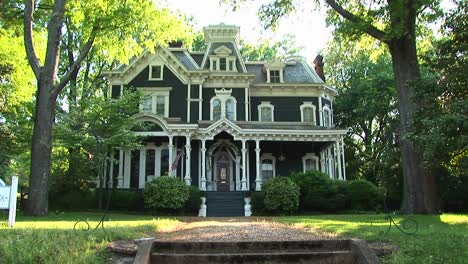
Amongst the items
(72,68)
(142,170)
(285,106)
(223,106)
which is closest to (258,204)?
(142,170)

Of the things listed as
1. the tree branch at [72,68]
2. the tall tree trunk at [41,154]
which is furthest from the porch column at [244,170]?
the tall tree trunk at [41,154]

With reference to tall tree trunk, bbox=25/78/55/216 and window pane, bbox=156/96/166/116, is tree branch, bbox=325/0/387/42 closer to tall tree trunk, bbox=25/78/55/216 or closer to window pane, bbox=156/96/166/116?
tall tree trunk, bbox=25/78/55/216

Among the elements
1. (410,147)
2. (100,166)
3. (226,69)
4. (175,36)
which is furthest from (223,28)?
(410,147)

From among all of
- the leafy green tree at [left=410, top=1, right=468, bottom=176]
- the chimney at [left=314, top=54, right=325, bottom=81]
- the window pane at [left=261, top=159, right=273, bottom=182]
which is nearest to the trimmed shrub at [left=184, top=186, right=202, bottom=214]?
the window pane at [left=261, top=159, right=273, bottom=182]

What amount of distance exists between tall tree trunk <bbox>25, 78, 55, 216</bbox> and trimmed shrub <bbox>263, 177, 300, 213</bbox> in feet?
32.3

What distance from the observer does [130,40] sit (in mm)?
18969

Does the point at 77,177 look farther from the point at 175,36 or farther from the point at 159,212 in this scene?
the point at 175,36

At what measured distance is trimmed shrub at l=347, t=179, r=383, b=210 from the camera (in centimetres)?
2128

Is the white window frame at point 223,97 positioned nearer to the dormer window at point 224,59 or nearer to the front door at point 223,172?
the dormer window at point 224,59

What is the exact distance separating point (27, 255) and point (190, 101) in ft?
69.6

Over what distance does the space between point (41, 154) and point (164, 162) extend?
32.7 feet

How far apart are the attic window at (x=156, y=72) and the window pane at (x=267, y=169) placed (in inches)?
327

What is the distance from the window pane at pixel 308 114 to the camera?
91.5ft

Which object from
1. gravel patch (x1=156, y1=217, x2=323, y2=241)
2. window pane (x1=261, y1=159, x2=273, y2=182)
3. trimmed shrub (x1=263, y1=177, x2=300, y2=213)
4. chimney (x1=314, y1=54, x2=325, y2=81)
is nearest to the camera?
gravel patch (x1=156, y1=217, x2=323, y2=241)
